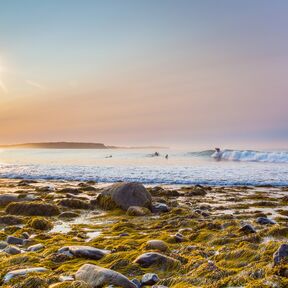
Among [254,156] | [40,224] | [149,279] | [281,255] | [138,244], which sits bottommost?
[40,224]

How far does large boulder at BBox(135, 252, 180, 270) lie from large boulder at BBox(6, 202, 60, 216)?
219 inches

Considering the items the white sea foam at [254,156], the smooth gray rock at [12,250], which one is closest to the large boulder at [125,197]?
the smooth gray rock at [12,250]

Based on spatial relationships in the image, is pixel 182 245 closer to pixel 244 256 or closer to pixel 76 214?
pixel 244 256

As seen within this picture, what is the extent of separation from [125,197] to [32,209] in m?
2.89

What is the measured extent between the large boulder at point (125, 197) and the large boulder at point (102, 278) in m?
6.53

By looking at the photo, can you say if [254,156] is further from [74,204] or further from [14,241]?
[14,241]

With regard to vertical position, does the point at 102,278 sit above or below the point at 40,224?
above

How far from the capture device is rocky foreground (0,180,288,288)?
14.4 ft

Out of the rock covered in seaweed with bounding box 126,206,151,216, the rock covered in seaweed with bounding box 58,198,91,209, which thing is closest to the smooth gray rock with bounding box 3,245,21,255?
the rock covered in seaweed with bounding box 126,206,151,216

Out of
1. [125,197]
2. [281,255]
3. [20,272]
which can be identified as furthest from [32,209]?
[281,255]

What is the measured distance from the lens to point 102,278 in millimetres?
4184

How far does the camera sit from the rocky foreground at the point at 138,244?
14.4ft

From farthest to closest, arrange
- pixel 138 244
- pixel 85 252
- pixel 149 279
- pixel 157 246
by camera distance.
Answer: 1. pixel 138 244
2. pixel 157 246
3. pixel 85 252
4. pixel 149 279

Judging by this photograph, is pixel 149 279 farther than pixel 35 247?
No
